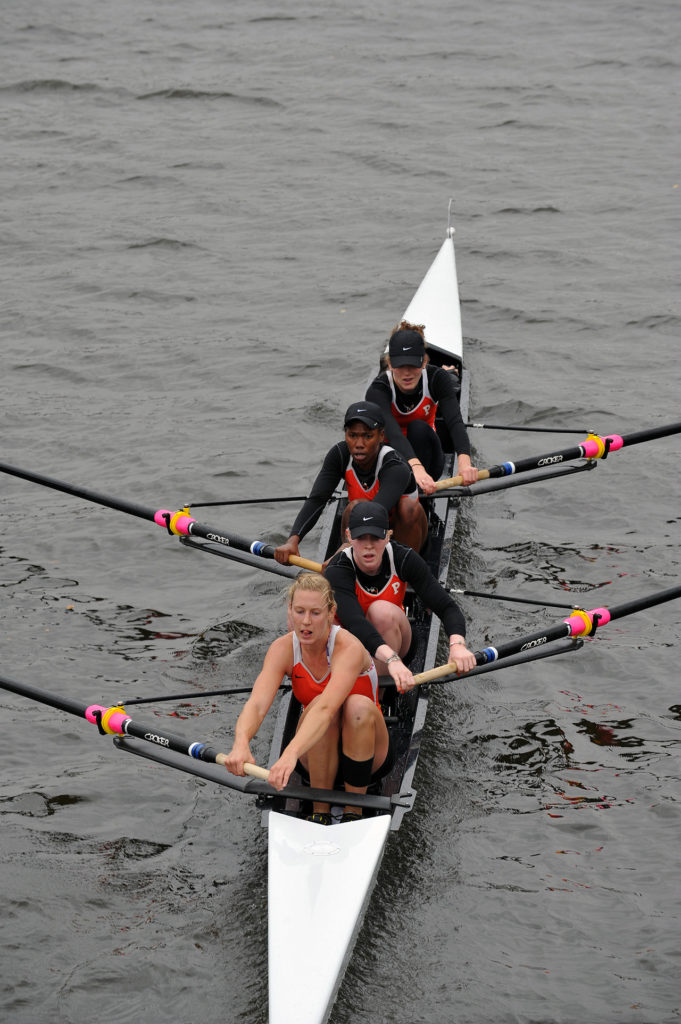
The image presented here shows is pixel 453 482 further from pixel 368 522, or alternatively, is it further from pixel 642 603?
pixel 368 522

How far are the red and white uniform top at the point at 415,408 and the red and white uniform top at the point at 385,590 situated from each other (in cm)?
215

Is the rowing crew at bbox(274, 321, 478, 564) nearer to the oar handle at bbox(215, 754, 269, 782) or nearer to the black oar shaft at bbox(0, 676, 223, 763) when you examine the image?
the black oar shaft at bbox(0, 676, 223, 763)

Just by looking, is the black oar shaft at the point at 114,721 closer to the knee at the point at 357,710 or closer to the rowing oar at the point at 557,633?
the knee at the point at 357,710

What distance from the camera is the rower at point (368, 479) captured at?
7.59m

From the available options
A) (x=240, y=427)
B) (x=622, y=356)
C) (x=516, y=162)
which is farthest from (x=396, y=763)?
(x=516, y=162)

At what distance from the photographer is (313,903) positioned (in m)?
5.68

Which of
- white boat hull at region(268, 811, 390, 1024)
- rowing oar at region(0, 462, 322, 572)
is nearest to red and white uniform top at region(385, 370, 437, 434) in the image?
rowing oar at region(0, 462, 322, 572)

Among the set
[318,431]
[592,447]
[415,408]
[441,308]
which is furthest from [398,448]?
[441,308]

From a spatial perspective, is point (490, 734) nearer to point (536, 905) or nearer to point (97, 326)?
point (536, 905)

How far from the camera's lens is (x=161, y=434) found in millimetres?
11867

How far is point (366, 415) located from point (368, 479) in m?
0.54

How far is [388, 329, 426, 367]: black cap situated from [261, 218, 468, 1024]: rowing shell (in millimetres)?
2149

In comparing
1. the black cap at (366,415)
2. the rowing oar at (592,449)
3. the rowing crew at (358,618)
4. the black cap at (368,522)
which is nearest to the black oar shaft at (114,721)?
the rowing crew at (358,618)

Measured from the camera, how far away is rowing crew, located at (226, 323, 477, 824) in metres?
5.93
